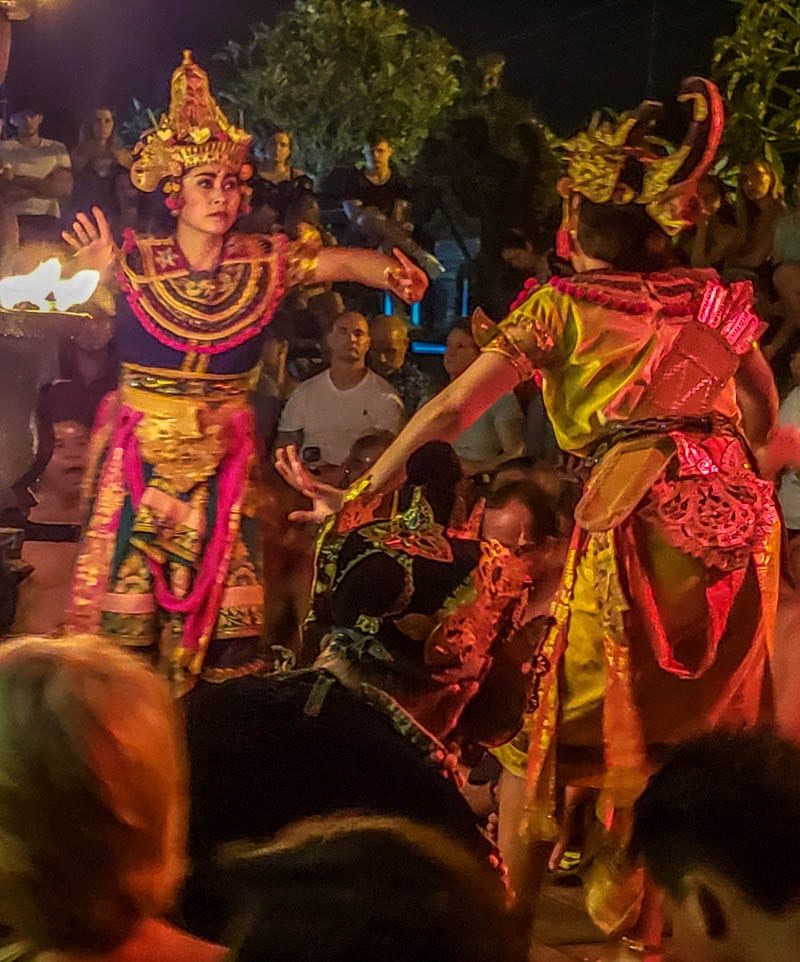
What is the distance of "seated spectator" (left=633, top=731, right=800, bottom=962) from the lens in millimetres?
1230

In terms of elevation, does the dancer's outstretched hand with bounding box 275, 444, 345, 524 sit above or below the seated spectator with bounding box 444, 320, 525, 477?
below

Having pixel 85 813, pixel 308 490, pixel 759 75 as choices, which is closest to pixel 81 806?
pixel 85 813

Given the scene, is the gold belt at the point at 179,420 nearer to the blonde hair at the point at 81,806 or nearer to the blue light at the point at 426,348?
the blue light at the point at 426,348

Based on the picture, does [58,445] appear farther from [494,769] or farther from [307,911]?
[307,911]

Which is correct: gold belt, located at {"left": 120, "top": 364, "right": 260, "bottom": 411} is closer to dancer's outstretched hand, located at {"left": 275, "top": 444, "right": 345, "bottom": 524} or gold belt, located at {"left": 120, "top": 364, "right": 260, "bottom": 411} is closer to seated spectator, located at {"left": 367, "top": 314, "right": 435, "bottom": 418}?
dancer's outstretched hand, located at {"left": 275, "top": 444, "right": 345, "bottom": 524}

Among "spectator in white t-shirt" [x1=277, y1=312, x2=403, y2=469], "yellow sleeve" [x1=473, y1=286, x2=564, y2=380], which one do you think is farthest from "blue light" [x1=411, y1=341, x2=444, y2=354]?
"yellow sleeve" [x1=473, y1=286, x2=564, y2=380]

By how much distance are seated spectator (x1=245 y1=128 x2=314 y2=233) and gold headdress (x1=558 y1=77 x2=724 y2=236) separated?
24.7 inches

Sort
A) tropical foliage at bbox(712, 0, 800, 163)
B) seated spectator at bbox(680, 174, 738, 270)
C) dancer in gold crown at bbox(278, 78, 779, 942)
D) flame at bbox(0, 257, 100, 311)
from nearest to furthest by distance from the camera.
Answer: dancer in gold crown at bbox(278, 78, 779, 942)
flame at bbox(0, 257, 100, 311)
seated spectator at bbox(680, 174, 738, 270)
tropical foliage at bbox(712, 0, 800, 163)

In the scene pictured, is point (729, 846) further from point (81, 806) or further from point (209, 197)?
point (209, 197)

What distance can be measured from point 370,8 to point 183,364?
3.97 ft

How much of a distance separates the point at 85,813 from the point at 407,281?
1.68 metres

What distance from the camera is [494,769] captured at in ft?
9.35

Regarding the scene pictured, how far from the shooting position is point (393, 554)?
1739mm

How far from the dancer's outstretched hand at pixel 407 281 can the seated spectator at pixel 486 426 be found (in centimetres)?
37
